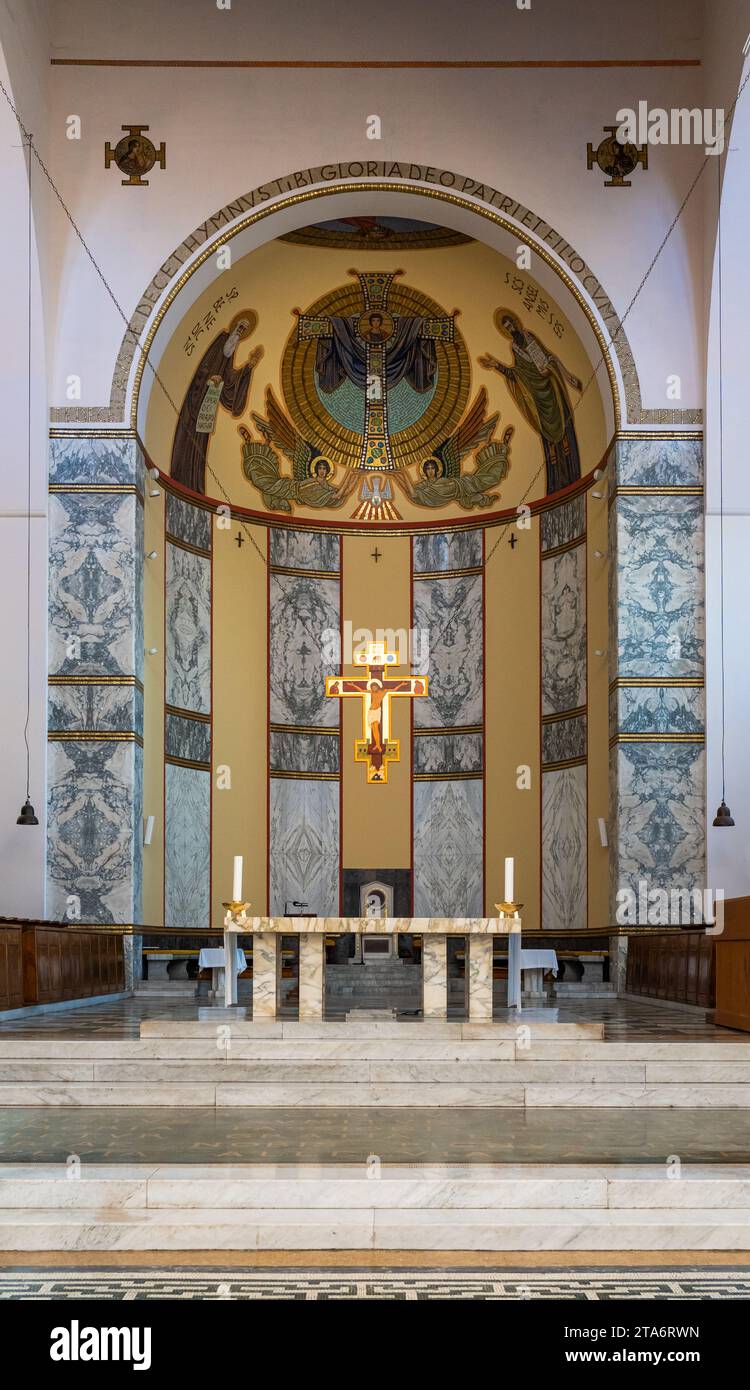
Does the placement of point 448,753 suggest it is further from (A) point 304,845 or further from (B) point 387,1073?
(B) point 387,1073

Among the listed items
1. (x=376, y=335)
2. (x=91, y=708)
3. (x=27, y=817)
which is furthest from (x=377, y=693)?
(x=376, y=335)

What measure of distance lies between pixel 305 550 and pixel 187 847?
3945 mm

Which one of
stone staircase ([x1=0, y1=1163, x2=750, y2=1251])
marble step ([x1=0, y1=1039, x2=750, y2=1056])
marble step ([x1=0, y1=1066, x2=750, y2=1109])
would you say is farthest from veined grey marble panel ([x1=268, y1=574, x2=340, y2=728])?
stone staircase ([x1=0, y1=1163, x2=750, y2=1251])

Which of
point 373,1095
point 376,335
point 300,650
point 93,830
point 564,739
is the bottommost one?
point 373,1095

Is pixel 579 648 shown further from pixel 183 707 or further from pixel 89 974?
pixel 89 974

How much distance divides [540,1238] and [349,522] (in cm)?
1350

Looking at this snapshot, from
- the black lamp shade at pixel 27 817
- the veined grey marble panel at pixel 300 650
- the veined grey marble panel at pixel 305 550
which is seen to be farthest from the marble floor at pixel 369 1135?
the veined grey marble panel at pixel 305 550

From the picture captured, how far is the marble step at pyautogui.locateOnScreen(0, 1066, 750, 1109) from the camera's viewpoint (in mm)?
7449

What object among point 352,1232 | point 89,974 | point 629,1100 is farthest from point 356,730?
point 352,1232

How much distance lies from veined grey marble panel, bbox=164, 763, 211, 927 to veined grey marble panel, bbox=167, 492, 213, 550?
2.59 m

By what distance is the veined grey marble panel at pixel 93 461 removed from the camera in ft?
46.1

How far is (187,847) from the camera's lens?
1569cm

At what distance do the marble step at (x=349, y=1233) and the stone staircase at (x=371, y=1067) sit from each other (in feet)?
9.34

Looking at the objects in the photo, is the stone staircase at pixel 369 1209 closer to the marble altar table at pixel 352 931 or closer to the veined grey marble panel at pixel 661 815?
the marble altar table at pixel 352 931
